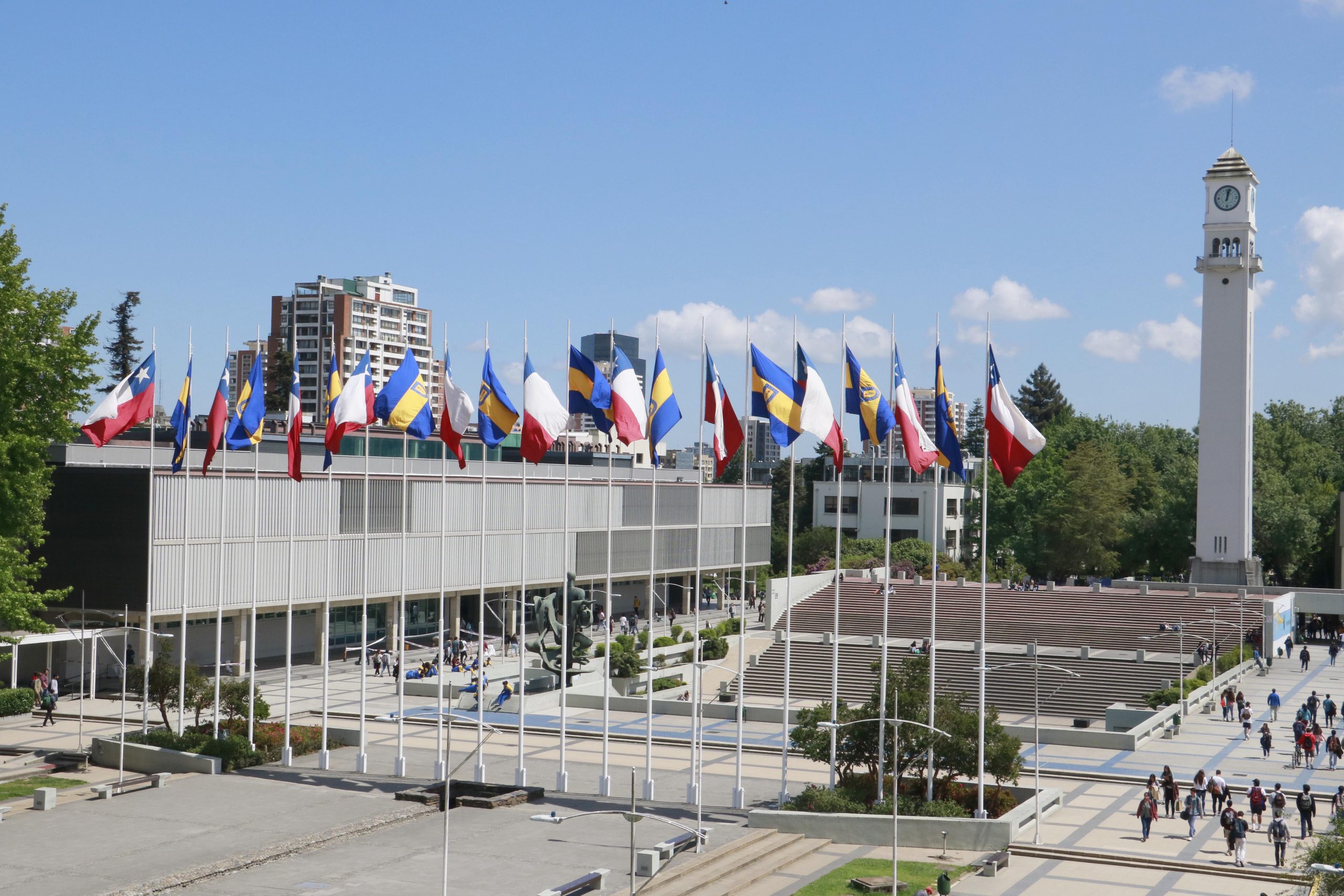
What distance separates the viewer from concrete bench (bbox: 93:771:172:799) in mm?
37969

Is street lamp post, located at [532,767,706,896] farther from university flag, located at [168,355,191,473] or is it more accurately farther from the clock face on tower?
the clock face on tower

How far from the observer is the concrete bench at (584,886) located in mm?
28078

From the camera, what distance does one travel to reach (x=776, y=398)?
34.1 meters

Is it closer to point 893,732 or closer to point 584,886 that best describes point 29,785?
point 584,886

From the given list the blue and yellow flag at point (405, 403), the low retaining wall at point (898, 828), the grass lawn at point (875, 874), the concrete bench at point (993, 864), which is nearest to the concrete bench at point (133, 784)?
the blue and yellow flag at point (405, 403)

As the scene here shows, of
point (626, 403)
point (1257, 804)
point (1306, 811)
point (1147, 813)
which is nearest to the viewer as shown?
point (626, 403)

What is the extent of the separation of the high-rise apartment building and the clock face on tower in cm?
8145

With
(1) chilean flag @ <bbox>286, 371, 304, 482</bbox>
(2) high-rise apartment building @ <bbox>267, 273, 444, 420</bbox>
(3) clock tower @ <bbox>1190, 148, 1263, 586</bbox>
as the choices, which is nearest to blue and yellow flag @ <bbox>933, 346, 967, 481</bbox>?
(1) chilean flag @ <bbox>286, 371, 304, 482</bbox>

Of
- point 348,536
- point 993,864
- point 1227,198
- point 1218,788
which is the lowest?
point 993,864

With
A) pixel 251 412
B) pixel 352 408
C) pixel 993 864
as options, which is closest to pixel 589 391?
pixel 352 408

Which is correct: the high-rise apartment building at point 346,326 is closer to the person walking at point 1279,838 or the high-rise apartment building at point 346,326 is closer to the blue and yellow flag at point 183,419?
the blue and yellow flag at point 183,419

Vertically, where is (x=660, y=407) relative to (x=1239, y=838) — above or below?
above

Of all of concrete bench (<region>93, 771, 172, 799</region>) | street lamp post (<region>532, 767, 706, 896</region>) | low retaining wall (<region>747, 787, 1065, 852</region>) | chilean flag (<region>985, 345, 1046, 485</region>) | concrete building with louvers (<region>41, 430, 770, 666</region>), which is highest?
chilean flag (<region>985, 345, 1046, 485</region>)

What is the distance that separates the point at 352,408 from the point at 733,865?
15515 millimetres
